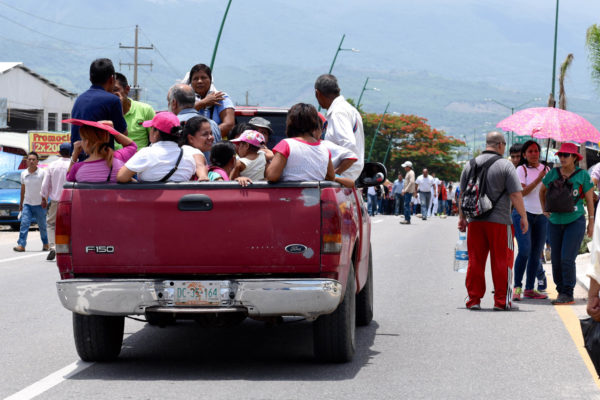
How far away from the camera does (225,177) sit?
316 inches

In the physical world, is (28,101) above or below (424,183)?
above

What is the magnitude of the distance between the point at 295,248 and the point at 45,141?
165 ft

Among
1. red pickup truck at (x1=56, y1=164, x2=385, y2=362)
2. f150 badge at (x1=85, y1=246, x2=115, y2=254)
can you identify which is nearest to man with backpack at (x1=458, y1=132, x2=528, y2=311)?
red pickup truck at (x1=56, y1=164, x2=385, y2=362)

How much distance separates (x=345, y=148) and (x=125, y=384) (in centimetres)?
273

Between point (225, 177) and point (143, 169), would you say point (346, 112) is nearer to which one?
point (225, 177)

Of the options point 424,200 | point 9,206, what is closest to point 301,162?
point 9,206

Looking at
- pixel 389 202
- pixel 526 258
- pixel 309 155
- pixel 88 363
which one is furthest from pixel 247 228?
pixel 389 202

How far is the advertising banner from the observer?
2148 inches

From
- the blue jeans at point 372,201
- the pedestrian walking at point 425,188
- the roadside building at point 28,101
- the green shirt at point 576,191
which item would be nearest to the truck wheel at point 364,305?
the green shirt at point 576,191

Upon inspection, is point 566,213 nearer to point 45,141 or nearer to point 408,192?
Result: point 408,192

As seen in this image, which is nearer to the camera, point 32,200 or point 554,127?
point 554,127

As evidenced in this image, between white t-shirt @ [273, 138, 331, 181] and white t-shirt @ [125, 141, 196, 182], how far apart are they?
0.66 metres

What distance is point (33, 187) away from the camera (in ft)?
60.2

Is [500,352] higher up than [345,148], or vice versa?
[345,148]
